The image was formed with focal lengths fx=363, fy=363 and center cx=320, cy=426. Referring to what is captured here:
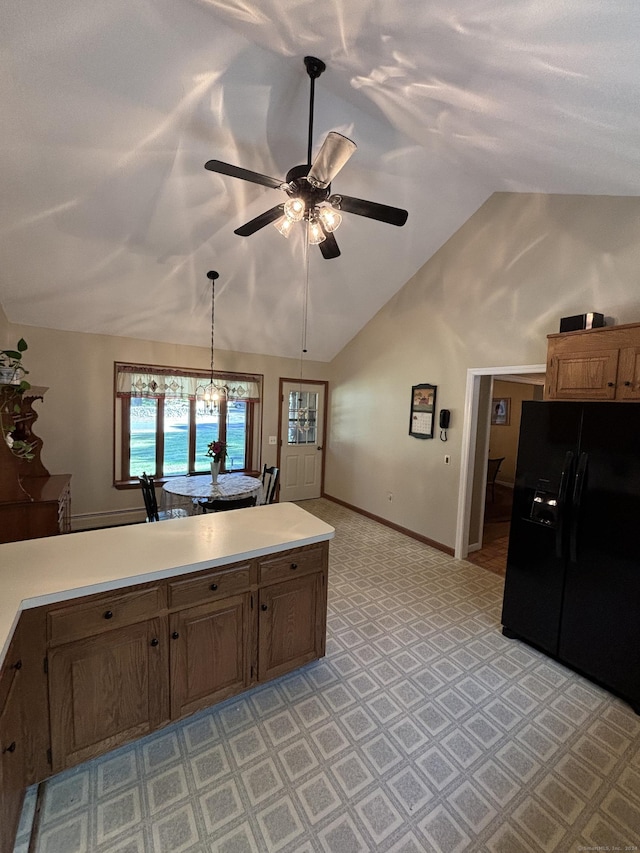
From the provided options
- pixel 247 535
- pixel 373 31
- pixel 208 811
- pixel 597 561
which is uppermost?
pixel 373 31

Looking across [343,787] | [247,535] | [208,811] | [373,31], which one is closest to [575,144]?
[373,31]

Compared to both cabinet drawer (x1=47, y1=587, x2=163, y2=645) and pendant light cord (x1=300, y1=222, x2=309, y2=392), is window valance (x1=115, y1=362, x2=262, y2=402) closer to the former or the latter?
pendant light cord (x1=300, y1=222, x2=309, y2=392)

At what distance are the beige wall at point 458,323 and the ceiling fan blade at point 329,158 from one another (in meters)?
2.38

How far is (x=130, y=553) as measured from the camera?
1.80 meters

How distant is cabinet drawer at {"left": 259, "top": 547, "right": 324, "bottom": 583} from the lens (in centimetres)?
200

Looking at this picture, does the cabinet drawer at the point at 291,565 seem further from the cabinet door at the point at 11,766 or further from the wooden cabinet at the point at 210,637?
the cabinet door at the point at 11,766

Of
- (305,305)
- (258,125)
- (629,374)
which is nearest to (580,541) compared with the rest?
(629,374)

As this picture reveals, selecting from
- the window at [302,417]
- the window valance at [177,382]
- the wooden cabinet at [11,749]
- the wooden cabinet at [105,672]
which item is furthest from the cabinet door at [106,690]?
the window at [302,417]

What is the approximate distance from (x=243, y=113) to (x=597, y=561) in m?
3.66

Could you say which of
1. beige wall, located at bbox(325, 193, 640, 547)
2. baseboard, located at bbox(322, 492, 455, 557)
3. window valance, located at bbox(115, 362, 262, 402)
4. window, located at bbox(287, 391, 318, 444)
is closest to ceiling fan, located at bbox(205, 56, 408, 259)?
beige wall, located at bbox(325, 193, 640, 547)

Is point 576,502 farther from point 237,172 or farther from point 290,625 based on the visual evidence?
point 237,172

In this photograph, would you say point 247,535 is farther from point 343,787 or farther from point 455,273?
point 455,273

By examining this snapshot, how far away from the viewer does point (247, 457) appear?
5.81 m

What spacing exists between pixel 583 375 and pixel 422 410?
206 cm
